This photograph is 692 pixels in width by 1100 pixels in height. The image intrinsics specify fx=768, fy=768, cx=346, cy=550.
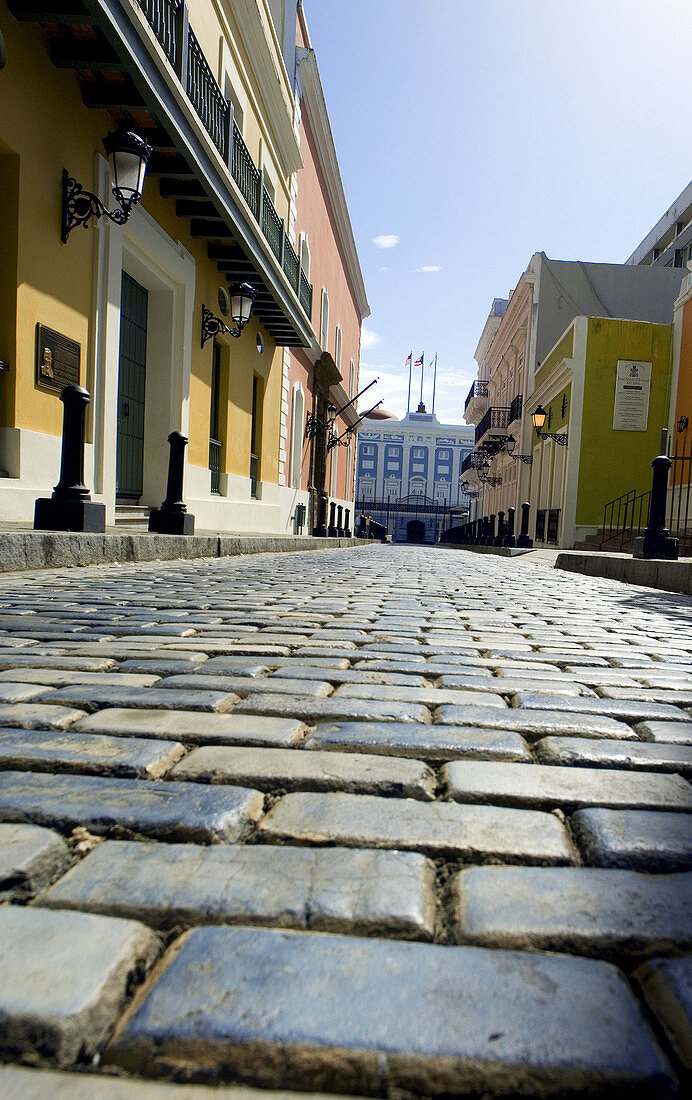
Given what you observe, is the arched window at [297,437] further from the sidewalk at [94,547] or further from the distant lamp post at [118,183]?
the distant lamp post at [118,183]

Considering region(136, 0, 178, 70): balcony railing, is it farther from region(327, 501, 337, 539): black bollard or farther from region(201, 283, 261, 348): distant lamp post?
region(327, 501, 337, 539): black bollard

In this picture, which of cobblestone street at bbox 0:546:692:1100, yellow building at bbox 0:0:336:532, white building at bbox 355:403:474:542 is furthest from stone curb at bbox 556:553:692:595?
white building at bbox 355:403:474:542

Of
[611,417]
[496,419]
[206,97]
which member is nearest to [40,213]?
[206,97]

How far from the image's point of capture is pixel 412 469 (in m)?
70.4

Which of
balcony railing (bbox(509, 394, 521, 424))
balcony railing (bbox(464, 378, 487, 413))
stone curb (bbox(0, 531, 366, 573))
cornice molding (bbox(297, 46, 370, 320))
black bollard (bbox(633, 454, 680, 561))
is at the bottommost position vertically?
stone curb (bbox(0, 531, 366, 573))

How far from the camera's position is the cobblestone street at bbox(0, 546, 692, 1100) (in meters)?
0.76

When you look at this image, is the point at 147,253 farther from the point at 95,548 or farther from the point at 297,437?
the point at 297,437

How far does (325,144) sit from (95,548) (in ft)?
66.3

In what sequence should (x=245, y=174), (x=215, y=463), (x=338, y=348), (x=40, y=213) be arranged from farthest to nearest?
(x=338, y=348)
(x=215, y=463)
(x=245, y=174)
(x=40, y=213)

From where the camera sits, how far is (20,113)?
671 cm

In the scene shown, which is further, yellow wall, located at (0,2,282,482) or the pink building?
the pink building

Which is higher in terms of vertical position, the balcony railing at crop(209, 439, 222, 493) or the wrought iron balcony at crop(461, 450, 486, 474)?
the wrought iron balcony at crop(461, 450, 486, 474)

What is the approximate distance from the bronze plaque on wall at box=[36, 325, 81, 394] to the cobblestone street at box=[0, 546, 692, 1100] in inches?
213

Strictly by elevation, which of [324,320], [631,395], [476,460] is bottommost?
[476,460]
